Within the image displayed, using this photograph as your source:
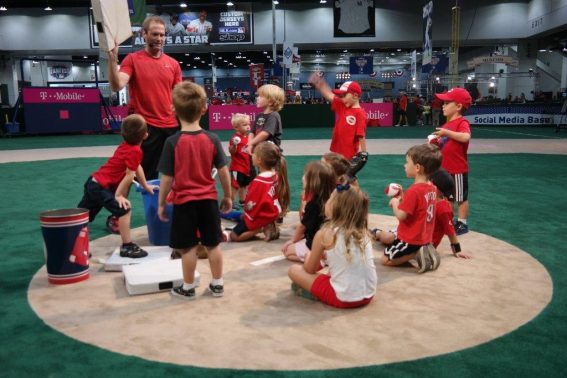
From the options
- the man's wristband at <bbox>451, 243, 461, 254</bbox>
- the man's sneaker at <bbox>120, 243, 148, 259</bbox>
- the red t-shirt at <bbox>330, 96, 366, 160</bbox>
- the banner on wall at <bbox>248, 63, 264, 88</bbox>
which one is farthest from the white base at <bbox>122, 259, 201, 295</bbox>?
the banner on wall at <bbox>248, 63, 264, 88</bbox>

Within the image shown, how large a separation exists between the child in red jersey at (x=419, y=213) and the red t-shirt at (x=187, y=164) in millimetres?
1744

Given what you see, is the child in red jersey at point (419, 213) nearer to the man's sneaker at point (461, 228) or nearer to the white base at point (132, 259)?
the man's sneaker at point (461, 228)

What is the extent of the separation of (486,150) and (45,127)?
Result: 18.1m

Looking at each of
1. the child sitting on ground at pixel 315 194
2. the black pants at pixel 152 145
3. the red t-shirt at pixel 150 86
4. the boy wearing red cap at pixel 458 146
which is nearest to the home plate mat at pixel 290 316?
the child sitting on ground at pixel 315 194

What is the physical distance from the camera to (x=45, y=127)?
22.3 meters

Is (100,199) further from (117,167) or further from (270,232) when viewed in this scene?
(270,232)

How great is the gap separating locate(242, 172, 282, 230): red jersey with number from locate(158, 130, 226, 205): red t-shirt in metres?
1.71

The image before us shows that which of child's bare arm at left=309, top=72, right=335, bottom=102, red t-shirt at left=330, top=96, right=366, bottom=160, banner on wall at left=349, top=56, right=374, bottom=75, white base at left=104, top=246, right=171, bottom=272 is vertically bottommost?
white base at left=104, top=246, right=171, bottom=272

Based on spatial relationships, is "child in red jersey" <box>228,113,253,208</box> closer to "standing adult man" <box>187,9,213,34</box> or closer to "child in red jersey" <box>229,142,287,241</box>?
"child in red jersey" <box>229,142,287,241</box>

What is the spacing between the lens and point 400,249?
4516 millimetres

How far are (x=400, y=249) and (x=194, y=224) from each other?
6.26 ft

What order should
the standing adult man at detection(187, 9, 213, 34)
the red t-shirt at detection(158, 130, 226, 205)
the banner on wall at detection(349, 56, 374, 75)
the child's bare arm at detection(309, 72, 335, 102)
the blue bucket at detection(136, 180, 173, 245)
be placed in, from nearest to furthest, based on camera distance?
the red t-shirt at detection(158, 130, 226, 205) → the blue bucket at detection(136, 180, 173, 245) → the child's bare arm at detection(309, 72, 335, 102) → the standing adult man at detection(187, 9, 213, 34) → the banner on wall at detection(349, 56, 374, 75)

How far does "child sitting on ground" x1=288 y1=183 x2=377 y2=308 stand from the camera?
137 inches

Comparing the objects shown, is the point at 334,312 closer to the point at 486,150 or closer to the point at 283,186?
the point at 283,186
